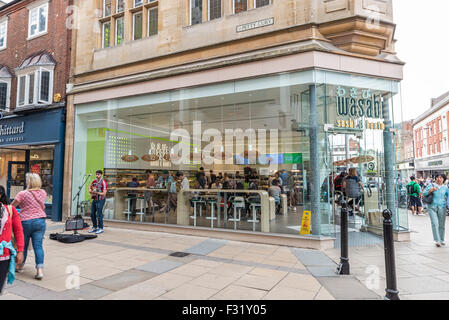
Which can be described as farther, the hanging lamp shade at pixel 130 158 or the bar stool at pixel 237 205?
the hanging lamp shade at pixel 130 158

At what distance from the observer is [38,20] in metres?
12.6

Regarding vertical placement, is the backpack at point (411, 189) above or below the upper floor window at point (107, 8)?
below

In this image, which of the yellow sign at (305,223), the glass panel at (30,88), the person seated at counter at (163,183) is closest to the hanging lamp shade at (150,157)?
the person seated at counter at (163,183)

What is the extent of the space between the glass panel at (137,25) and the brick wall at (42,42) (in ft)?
10.7

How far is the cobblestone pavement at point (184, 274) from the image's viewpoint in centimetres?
402

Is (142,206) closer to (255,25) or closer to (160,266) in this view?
(160,266)

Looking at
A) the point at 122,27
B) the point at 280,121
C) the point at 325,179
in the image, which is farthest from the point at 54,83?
the point at 325,179

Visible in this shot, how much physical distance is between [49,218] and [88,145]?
133 inches

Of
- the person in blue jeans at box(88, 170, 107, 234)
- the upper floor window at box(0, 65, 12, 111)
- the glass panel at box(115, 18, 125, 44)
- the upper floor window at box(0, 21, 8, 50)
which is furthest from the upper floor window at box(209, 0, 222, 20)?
the upper floor window at box(0, 21, 8, 50)

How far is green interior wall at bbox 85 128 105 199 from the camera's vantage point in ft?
37.0

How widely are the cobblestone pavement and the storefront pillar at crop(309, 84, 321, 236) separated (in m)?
0.89

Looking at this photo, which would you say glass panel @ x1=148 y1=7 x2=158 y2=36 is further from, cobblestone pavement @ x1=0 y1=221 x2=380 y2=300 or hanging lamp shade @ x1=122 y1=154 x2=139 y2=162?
cobblestone pavement @ x1=0 y1=221 x2=380 y2=300

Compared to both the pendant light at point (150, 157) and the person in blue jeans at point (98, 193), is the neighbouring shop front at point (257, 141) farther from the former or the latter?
the person in blue jeans at point (98, 193)

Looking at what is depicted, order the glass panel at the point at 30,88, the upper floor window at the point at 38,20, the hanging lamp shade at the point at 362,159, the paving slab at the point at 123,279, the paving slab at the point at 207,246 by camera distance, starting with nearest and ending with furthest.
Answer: the paving slab at the point at 123,279, the paving slab at the point at 207,246, the hanging lamp shade at the point at 362,159, the glass panel at the point at 30,88, the upper floor window at the point at 38,20
